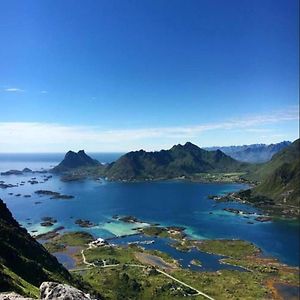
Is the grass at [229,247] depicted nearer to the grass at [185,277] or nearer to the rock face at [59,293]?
the grass at [185,277]

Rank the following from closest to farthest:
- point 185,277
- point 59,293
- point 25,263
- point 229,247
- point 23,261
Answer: point 59,293 → point 25,263 → point 23,261 → point 185,277 → point 229,247

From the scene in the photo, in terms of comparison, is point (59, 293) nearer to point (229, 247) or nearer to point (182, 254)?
point (182, 254)

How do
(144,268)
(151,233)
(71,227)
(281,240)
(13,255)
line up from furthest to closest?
1. (71,227)
2. (151,233)
3. (281,240)
4. (144,268)
5. (13,255)

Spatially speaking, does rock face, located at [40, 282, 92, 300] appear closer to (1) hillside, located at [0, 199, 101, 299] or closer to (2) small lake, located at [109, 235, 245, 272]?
(1) hillside, located at [0, 199, 101, 299]

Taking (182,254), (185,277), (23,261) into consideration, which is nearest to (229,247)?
(182,254)

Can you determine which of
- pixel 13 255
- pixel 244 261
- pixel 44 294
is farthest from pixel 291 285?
pixel 44 294

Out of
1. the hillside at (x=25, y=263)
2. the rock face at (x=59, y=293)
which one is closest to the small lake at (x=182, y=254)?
the hillside at (x=25, y=263)

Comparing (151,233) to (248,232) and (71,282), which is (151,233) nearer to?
(248,232)

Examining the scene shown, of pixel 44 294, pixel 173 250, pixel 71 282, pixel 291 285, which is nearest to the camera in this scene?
pixel 44 294

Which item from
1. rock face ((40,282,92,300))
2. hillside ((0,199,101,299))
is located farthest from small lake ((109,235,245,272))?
rock face ((40,282,92,300))
